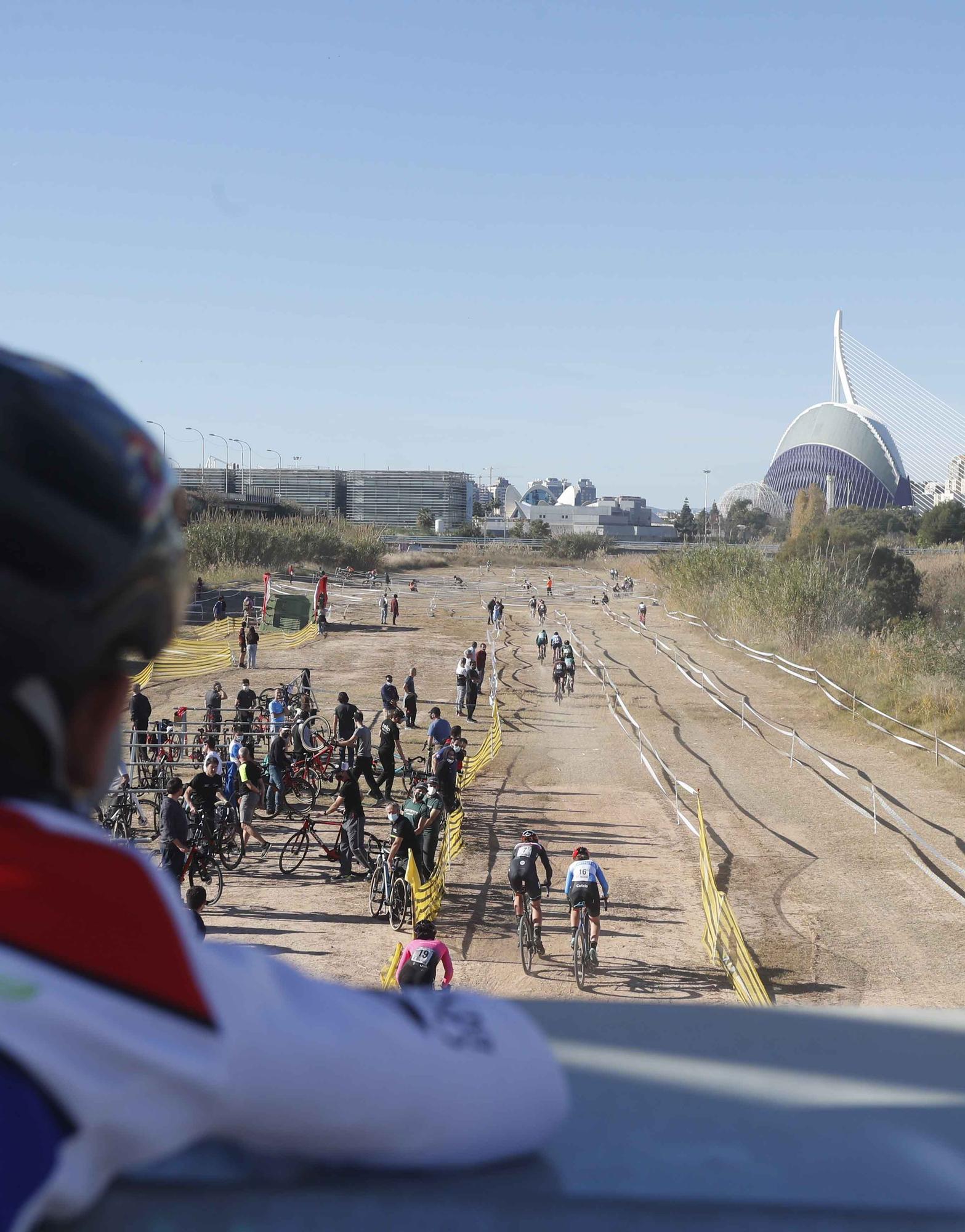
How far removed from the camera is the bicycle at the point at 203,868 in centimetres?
1341

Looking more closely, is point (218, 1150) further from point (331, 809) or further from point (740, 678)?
point (740, 678)

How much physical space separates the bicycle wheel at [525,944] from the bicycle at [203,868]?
355 cm

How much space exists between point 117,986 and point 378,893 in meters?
13.3

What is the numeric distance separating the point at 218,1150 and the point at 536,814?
18.4 m

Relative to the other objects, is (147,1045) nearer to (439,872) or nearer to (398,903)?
(398,903)

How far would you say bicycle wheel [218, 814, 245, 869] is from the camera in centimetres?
1495

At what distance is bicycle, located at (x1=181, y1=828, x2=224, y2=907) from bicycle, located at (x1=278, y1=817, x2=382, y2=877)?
1158 mm

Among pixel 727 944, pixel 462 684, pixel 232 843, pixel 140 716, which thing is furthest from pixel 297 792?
pixel 462 684

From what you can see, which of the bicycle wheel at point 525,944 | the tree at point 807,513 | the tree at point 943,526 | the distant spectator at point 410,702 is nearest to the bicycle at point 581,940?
the bicycle wheel at point 525,944

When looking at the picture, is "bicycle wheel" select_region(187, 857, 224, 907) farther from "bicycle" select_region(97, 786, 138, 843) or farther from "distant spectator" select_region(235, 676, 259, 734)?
"distant spectator" select_region(235, 676, 259, 734)

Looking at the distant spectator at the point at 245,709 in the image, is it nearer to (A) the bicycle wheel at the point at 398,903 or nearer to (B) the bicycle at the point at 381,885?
(B) the bicycle at the point at 381,885

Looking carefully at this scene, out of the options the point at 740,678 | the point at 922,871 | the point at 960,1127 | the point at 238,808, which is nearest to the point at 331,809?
the point at 238,808

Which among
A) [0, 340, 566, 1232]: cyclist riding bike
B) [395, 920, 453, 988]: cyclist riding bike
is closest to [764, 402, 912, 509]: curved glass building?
[395, 920, 453, 988]: cyclist riding bike

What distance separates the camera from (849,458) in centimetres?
10988
